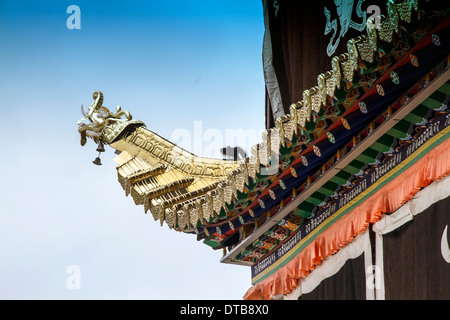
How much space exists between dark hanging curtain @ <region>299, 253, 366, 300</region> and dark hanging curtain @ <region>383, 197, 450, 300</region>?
0.44m

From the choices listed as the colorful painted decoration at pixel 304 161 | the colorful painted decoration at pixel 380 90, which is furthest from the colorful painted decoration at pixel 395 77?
the colorful painted decoration at pixel 304 161

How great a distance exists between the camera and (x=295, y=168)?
7613 millimetres

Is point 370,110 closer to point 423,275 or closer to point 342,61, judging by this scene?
point 342,61

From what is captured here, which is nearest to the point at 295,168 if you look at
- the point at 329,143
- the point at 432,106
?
the point at 329,143

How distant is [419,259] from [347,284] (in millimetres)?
1233

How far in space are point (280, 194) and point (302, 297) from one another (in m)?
1.06

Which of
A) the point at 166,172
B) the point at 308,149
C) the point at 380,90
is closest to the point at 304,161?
the point at 308,149

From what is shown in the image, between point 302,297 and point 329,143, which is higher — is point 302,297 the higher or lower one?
the lower one

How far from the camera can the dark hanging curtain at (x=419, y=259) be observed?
6078 mm

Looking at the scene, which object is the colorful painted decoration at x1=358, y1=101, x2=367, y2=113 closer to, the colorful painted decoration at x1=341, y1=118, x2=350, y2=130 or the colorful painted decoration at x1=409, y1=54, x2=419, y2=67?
the colorful painted decoration at x1=341, y1=118, x2=350, y2=130

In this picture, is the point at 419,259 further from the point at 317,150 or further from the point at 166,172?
the point at 166,172

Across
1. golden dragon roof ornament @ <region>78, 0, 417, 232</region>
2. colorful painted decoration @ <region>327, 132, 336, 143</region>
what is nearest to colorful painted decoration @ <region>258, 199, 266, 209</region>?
golden dragon roof ornament @ <region>78, 0, 417, 232</region>

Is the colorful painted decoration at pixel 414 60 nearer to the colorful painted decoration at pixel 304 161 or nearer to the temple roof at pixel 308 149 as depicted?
the temple roof at pixel 308 149

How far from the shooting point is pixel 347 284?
24.6 feet
